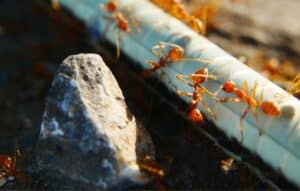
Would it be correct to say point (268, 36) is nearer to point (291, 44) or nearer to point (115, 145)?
point (291, 44)

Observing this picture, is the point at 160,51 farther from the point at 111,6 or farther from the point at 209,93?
the point at 111,6

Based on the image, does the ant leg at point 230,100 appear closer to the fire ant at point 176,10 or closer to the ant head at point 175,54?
the ant head at point 175,54

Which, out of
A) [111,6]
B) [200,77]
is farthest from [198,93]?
[111,6]

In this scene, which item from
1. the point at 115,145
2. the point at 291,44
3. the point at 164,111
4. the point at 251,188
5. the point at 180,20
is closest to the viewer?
the point at 115,145

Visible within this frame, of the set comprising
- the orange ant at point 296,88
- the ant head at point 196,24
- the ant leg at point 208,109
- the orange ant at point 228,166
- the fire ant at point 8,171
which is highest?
the ant head at point 196,24

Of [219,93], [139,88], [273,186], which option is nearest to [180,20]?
[139,88]

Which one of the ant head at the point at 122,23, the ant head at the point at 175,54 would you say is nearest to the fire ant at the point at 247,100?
the ant head at the point at 175,54

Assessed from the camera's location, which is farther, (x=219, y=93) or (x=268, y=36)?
(x=268, y=36)
